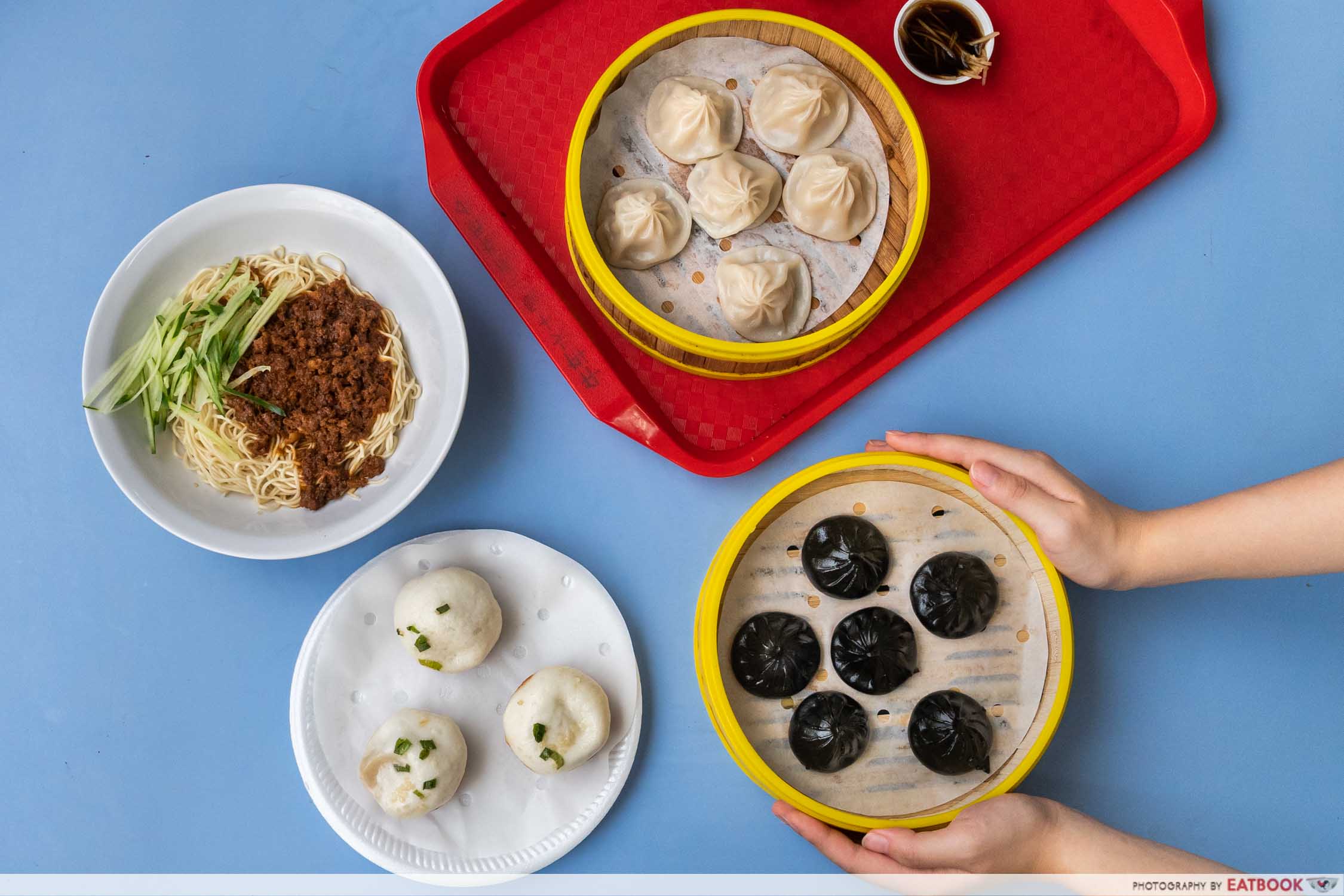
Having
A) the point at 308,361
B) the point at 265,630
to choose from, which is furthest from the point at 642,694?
the point at 308,361

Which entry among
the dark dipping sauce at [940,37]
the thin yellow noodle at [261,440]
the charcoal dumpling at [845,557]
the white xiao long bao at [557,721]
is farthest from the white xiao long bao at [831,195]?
the white xiao long bao at [557,721]

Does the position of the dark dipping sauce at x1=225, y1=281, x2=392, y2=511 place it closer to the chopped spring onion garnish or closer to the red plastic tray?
the chopped spring onion garnish

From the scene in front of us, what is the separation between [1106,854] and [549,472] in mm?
1603

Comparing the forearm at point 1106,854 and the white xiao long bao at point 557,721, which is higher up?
the forearm at point 1106,854

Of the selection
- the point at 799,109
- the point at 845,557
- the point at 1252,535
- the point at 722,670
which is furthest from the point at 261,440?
the point at 1252,535

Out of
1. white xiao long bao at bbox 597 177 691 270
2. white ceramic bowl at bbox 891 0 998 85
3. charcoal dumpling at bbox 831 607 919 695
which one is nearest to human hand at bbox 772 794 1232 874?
charcoal dumpling at bbox 831 607 919 695

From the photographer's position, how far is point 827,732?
214 centimetres

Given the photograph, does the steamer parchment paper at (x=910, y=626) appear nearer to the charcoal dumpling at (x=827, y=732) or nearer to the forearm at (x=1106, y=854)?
the charcoal dumpling at (x=827, y=732)

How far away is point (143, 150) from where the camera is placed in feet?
8.09

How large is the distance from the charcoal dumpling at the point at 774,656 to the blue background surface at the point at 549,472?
242mm

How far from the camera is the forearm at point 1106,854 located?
1988mm

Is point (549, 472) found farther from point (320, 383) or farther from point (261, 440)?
point (261, 440)

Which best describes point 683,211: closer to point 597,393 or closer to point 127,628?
point 597,393

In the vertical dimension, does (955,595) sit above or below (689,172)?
below
